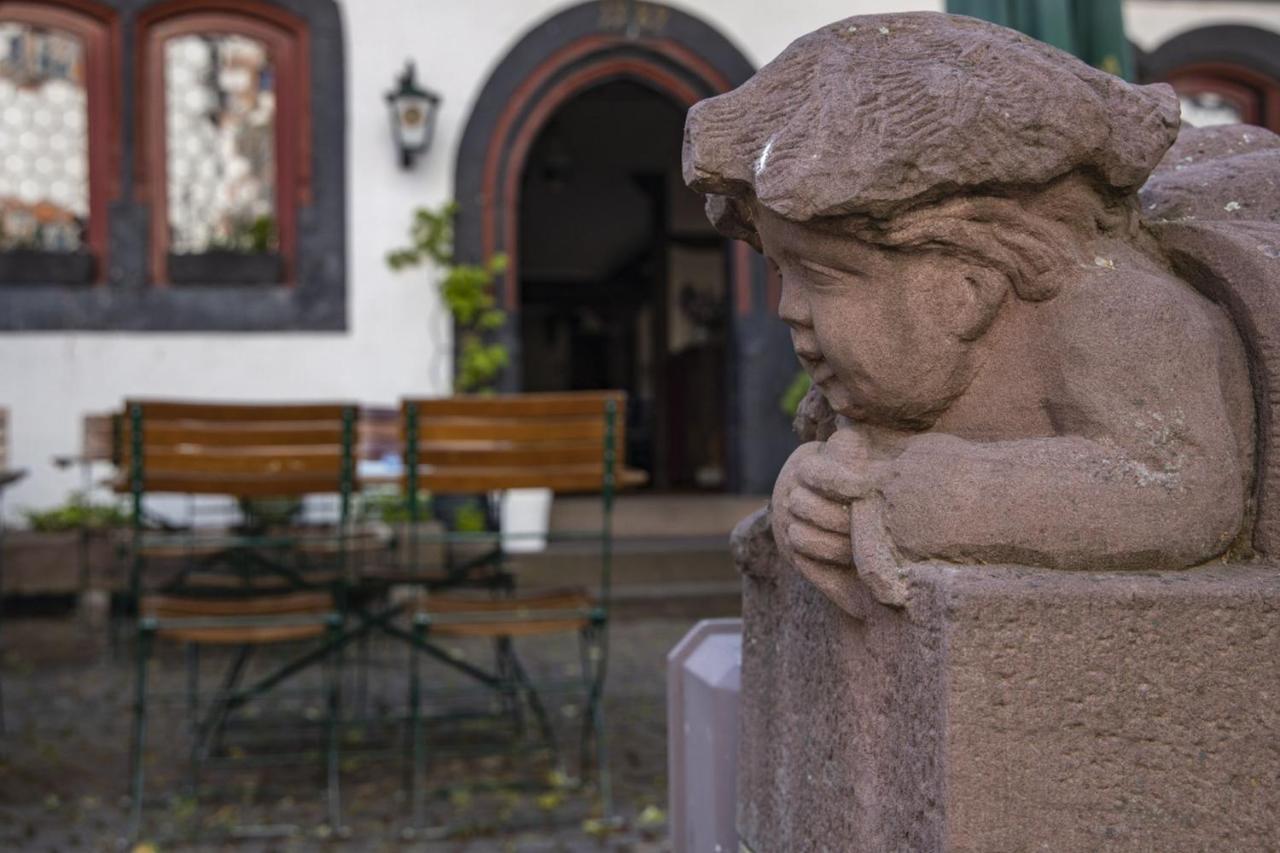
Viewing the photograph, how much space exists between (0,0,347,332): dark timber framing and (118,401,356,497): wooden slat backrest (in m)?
4.53

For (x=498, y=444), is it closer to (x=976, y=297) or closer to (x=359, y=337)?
(x=976, y=297)

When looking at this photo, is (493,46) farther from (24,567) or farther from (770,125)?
(770,125)

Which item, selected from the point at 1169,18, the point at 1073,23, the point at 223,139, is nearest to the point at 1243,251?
the point at 1073,23

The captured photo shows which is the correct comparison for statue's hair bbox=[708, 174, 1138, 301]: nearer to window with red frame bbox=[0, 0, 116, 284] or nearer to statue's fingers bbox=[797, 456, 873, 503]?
statue's fingers bbox=[797, 456, 873, 503]

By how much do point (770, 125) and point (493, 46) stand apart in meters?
7.46

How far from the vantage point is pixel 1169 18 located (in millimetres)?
9609

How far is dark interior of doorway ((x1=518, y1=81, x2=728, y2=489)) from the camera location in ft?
38.6

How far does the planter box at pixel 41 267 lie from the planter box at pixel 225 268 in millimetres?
535

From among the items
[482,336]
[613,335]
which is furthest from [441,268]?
[613,335]

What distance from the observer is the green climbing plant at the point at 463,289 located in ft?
27.3

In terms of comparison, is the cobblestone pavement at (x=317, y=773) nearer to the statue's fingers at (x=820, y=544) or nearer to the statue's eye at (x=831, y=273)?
the statue's fingers at (x=820, y=544)

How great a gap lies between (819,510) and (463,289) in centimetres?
693

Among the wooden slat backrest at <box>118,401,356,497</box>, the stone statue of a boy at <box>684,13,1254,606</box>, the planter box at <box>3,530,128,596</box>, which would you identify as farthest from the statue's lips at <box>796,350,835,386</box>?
the planter box at <box>3,530,128,596</box>

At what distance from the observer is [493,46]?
862 centimetres
